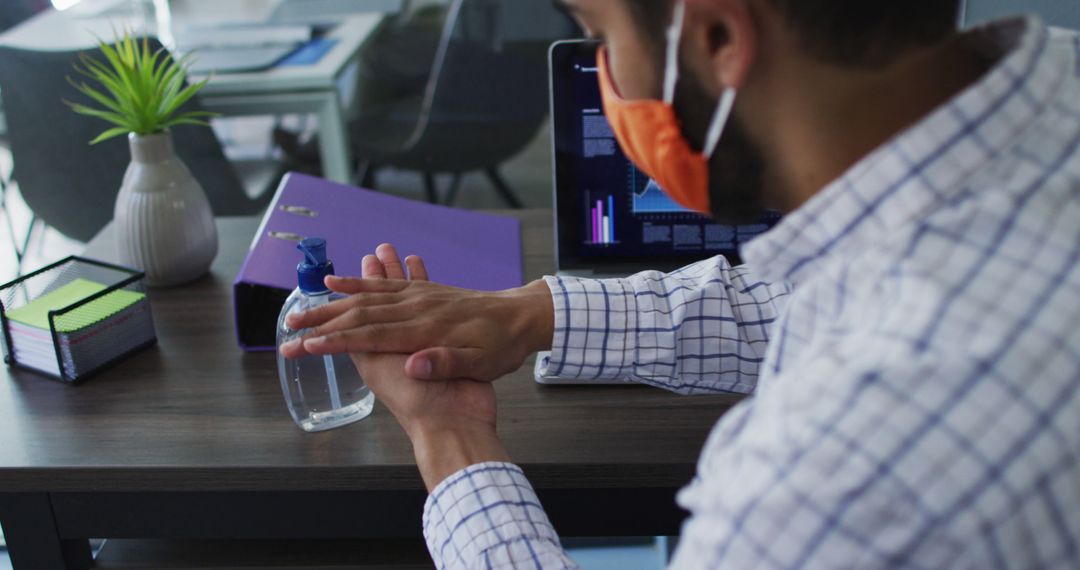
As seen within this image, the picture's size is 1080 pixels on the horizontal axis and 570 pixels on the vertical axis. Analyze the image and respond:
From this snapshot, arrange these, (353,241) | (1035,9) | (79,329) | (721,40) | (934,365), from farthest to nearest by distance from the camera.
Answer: (1035,9) → (353,241) → (79,329) → (721,40) → (934,365)

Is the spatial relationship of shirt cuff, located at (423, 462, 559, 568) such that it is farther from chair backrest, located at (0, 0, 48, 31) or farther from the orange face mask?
chair backrest, located at (0, 0, 48, 31)

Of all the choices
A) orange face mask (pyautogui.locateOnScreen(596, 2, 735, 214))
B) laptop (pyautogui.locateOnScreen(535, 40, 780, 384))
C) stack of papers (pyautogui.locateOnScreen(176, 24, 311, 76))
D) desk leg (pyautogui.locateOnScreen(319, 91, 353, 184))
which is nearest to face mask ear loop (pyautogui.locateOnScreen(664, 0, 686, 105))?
orange face mask (pyautogui.locateOnScreen(596, 2, 735, 214))

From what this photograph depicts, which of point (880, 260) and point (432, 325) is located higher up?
point (880, 260)

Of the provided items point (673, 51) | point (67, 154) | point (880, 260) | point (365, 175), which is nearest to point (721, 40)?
point (673, 51)

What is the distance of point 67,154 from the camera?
2.39 metres

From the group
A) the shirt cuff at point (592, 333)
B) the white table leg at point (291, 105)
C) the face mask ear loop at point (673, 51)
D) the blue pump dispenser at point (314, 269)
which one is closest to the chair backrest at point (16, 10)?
the white table leg at point (291, 105)

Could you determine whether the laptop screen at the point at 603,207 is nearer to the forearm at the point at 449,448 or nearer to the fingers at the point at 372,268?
the fingers at the point at 372,268

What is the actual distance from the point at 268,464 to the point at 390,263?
0.82ft

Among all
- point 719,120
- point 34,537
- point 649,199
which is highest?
point 719,120

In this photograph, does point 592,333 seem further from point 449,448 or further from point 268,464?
point 268,464

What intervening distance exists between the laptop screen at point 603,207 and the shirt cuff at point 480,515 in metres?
0.53

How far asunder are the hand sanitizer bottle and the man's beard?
0.46m

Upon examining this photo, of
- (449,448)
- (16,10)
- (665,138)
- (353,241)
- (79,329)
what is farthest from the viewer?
(16,10)

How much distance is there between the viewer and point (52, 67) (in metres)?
2.29
